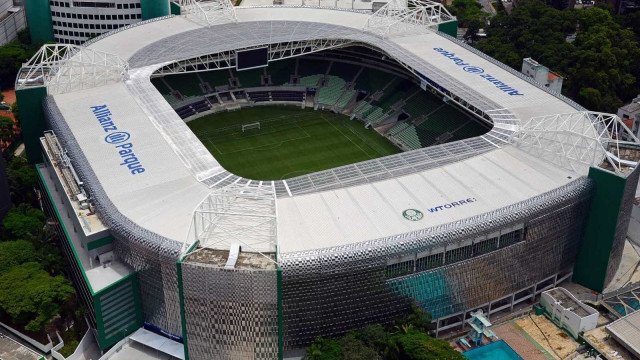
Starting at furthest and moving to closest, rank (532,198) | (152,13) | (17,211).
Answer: (152,13) → (17,211) → (532,198)

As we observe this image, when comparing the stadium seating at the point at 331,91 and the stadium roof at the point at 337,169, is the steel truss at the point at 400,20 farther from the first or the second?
the stadium seating at the point at 331,91

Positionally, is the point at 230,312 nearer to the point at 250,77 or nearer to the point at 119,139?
the point at 119,139

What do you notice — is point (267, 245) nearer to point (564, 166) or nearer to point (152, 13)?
point (564, 166)

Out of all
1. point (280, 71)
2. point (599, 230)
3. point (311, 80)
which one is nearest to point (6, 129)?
point (280, 71)

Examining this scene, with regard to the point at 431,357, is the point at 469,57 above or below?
above

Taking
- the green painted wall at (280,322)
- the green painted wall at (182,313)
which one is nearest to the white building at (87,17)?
the green painted wall at (182,313)

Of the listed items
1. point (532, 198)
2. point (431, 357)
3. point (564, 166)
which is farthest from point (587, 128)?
point (431, 357)

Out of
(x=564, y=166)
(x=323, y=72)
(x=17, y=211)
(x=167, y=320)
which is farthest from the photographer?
(x=323, y=72)
